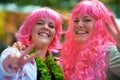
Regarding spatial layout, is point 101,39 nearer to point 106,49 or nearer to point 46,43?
point 106,49

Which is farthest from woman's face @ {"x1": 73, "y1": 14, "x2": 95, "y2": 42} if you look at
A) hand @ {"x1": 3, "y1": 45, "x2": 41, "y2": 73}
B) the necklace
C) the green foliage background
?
the green foliage background

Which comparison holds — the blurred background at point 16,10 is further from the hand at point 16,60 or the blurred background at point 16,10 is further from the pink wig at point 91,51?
the hand at point 16,60

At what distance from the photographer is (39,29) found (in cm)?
417

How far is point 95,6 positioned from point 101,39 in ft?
1.00

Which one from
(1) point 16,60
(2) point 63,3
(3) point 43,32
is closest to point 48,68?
(3) point 43,32

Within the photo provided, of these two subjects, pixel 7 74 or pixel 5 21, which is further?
pixel 5 21

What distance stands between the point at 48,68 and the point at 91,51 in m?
0.43

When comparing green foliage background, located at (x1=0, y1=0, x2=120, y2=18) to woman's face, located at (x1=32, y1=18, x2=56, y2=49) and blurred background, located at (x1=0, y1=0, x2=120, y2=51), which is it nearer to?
blurred background, located at (x1=0, y1=0, x2=120, y2=51)

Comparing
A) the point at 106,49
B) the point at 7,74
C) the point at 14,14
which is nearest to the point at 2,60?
the point at 7,74

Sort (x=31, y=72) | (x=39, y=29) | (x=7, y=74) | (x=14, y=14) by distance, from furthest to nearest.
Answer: (x=14, y=14) → (x=39, y=29) → (x=31, y=72) → (x=7, y=74)

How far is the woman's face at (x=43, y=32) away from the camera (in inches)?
164

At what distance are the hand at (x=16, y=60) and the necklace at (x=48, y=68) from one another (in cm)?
52

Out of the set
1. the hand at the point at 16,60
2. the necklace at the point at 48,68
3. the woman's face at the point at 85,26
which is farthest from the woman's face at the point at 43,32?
the hand at the point at 16,60

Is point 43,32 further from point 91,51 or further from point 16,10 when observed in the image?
point 16,10
